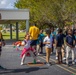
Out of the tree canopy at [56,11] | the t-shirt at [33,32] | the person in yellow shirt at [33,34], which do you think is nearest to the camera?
the person in yellow shirt at [33,34]

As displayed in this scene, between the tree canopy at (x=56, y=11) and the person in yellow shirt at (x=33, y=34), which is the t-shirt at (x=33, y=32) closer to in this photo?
the person in yellow shirt at (x=33, y=34)

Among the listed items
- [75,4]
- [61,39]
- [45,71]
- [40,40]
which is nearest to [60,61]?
[61,39]

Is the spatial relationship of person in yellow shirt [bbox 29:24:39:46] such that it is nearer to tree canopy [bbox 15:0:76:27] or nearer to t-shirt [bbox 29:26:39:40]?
t-shirt [bbox 29:26:39:40]

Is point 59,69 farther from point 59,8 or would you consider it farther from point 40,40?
point 59,8

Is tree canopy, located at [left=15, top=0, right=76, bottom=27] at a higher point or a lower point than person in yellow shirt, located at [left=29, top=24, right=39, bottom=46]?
higher

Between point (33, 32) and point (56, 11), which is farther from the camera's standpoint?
point (56, 11)

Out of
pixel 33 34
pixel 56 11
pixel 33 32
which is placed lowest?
pixel 33 34

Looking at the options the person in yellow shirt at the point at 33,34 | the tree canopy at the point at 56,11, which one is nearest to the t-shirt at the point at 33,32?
the person in yellow shirt at the point at 33,34

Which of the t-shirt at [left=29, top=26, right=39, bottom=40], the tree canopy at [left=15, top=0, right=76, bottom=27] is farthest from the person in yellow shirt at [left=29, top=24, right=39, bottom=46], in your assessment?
the tree canopy at [left=15, top=0, right=76, bottom=27]

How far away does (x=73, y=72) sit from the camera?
10.8 metres

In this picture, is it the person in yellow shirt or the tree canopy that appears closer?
the person in yellow shirt

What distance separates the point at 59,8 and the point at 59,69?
86.0 feet

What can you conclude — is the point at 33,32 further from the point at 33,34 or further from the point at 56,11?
Result: the point at 56,11

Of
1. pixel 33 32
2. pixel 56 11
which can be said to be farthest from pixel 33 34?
pixel 56 11
